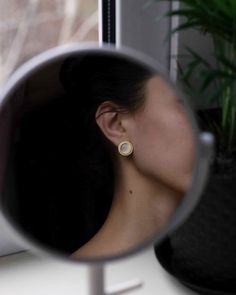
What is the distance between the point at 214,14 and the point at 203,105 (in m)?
0.19

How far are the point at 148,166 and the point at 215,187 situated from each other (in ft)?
0.55

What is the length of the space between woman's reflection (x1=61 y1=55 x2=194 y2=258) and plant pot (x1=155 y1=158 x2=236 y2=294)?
0.45ft

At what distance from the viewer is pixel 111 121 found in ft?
1.80

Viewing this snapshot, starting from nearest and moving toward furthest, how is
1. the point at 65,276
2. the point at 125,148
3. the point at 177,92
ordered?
the point at 177,92 < the point at 125,148 < the point at 65,276

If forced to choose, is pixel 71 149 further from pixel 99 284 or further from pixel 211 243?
pixel 211 243

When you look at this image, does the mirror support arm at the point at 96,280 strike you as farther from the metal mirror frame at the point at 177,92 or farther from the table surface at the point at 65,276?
the table surface at the point at 65,276

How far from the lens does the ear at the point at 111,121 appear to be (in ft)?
1.79

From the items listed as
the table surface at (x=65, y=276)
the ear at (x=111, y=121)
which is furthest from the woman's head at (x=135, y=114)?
the table surface at (x=65, y=276)

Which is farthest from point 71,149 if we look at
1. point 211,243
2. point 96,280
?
point 211,243

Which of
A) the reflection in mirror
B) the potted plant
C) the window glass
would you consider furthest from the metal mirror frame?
the window glass

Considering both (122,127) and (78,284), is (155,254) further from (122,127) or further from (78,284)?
(122,127)

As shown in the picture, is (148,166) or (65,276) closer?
(148,166)

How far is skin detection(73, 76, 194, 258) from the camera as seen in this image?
0.49 meters

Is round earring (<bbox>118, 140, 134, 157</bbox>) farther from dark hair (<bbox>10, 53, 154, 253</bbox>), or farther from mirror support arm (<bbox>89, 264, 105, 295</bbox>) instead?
mirror support arm (<bbox>89, 264, 105, 295</bbox>)
